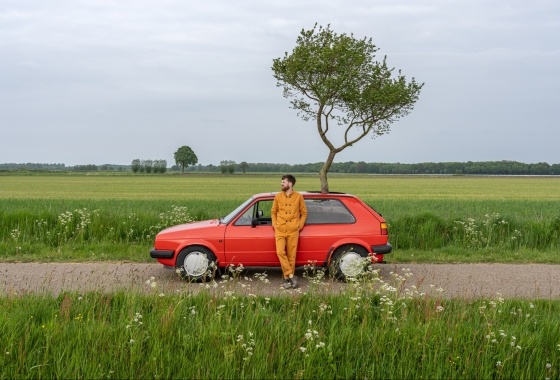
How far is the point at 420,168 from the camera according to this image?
123m

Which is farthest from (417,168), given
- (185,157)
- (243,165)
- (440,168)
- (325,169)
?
(325,169)

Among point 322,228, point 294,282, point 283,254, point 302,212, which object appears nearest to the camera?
point 294,282

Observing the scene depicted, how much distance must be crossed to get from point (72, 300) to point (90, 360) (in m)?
1.76

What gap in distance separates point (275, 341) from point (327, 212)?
15.3 feet

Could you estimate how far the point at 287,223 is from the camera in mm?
8891

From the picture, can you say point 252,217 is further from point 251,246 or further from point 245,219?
point 251,246

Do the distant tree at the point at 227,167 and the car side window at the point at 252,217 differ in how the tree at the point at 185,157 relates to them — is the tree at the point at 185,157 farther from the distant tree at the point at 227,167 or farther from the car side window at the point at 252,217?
the car side window at the point at 252,217

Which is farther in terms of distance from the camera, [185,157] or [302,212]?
[185,157]

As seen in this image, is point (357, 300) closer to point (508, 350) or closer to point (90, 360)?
point (508, 350)

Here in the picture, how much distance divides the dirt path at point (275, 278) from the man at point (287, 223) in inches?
18.7

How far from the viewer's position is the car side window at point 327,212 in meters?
9.52

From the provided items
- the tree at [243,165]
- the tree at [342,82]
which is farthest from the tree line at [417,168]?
the tree at [342,82]

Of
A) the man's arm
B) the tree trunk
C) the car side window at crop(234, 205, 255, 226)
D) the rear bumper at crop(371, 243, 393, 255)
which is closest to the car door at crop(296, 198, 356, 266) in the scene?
the man's arm

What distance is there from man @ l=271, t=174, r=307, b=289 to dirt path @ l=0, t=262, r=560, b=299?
474mm
